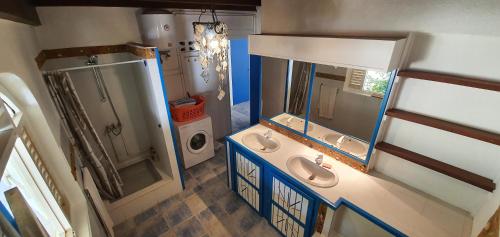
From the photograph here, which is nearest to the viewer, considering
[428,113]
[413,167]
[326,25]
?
[428,113]

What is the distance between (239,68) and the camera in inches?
207

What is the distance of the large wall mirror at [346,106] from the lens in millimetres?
1818

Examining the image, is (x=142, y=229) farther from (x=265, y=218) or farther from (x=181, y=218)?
(x=265, y=218)

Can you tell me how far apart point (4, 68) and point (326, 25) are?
2160 millimetres

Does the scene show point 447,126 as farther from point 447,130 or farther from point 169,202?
point 169,202

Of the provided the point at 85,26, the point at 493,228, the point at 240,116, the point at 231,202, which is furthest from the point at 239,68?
the point at 493,228

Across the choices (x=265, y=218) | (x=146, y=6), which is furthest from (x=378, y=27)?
(x=146, y=6)

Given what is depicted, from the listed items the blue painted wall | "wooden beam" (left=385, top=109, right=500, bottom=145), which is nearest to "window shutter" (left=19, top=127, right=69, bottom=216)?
"wooden beam" (left=385, top=109, right=500, bottom=145)

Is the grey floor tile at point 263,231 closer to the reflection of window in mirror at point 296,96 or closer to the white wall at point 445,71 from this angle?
the reflection of window in mirror at point 296,96

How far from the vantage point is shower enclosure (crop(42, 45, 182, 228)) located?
7.93 feet

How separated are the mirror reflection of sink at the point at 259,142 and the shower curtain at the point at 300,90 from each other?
43 centimetres

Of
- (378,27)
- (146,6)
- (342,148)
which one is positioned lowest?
(342,148)

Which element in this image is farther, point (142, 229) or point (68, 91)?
point (142, 229)

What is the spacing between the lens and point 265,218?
254 cm
